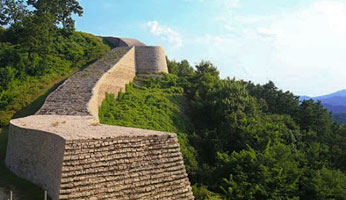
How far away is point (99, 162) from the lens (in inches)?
286

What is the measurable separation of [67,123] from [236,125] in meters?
11.7

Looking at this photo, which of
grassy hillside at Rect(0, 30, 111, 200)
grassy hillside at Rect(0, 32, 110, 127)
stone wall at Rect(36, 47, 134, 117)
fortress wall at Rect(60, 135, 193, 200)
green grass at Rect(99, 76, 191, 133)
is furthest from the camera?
grassy hillside at Rect(0, 32, 110, 127)

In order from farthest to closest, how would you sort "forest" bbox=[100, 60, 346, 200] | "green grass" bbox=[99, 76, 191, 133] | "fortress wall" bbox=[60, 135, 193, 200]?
"green grass" bbox=[99, 76, 191, 133] → "forest" bbox=[100, 60, 346, 200] → "fortress wall" bbox=[60, 135, 193, 200]

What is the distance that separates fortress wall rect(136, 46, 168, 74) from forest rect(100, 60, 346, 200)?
5.03 ft

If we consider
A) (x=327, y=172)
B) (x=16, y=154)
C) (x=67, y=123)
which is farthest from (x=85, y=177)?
(x=327, y=172)

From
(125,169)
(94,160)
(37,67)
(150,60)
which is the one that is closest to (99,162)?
(94,160)

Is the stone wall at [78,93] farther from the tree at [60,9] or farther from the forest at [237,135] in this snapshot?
the tree at [60,9]

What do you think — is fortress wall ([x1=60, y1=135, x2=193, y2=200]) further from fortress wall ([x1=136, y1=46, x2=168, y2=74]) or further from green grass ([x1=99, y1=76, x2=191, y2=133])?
fortress wall ([x1=136, y1=46, x2=168, y2=74])

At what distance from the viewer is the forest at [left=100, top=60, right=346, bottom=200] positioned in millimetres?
13195

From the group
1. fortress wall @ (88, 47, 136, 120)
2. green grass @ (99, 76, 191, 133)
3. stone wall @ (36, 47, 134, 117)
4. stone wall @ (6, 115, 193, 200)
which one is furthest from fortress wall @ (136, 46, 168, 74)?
stone wall @ (6, 115, 193, 200)

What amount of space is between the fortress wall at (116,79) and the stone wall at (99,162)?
4.63m

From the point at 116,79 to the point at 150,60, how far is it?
20.1 feet

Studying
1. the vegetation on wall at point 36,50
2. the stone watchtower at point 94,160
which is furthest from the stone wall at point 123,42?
the stone watchtower at point 94,160

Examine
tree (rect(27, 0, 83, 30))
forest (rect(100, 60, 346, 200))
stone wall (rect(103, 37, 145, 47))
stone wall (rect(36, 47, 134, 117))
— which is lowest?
forest (rect(100, 60, 346, 200))
